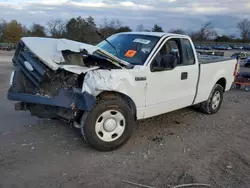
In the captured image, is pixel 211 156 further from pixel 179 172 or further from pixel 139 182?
pixel 139 182

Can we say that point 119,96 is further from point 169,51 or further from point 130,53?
point 169,51

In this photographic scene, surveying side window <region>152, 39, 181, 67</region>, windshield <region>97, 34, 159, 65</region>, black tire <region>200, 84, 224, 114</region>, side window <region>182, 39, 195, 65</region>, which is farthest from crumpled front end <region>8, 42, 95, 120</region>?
black tire <region>200, 84, 224, 114</region>

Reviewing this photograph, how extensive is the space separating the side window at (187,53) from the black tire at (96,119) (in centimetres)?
196

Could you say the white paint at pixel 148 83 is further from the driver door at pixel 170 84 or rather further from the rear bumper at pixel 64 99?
the rear bumper at pixel 64 99

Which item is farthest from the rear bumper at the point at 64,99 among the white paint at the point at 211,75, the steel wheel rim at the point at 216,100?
the steel wheel rim at the point at 216,100

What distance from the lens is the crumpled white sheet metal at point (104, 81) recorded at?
4301 mm

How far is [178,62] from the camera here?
580cm

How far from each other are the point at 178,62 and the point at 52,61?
8.63 ft

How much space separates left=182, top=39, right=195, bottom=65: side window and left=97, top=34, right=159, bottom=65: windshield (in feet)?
2.57

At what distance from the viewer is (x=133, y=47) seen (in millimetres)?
5547

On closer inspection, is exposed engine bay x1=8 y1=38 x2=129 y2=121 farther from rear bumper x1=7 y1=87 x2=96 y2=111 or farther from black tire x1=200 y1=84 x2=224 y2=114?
black tire x1=200 y1=84 x2=224 y2=114

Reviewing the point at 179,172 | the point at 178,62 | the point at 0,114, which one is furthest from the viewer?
the point at 0,114

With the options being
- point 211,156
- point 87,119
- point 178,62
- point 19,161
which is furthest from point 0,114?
point 211,156

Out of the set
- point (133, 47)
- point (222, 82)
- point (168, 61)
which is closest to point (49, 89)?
point (133, 47)
